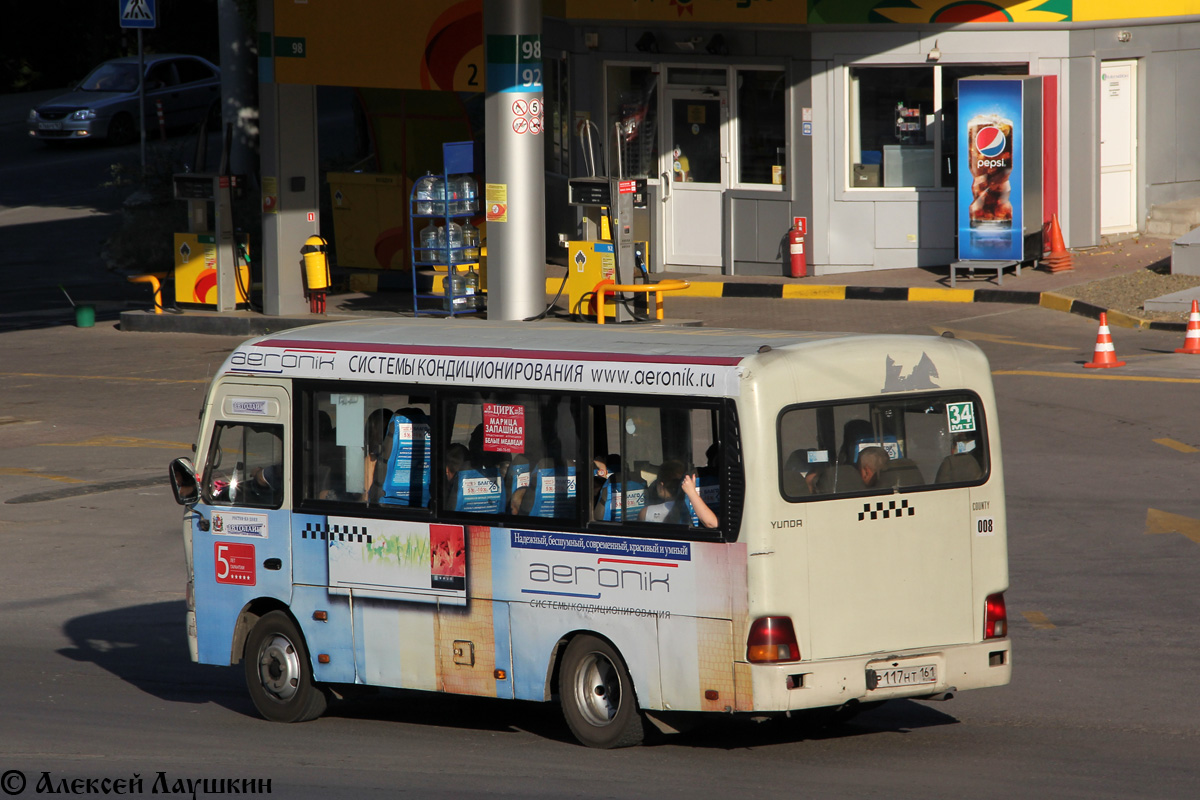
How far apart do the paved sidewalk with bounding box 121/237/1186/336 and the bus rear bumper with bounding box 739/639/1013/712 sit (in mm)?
13645

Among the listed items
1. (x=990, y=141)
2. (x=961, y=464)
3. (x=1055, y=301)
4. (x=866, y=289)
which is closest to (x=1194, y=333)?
(x=1055, y=301)

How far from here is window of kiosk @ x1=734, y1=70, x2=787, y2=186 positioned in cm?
2372

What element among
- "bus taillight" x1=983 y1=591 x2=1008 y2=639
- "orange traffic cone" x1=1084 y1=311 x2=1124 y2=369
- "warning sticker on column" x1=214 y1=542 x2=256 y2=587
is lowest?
"bus taillight" x1=983 y1=591 x2=1008 y2=639

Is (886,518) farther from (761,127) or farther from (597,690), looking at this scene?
(761,127)

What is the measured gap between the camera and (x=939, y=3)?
2233 cm

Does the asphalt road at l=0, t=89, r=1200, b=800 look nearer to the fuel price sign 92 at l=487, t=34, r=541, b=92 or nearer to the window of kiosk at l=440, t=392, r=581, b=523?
the window of kiosk at l=440, t=392, r=581, b=523

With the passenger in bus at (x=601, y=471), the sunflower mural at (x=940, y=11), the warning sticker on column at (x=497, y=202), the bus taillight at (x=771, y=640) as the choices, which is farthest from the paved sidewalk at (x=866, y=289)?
the bus taillight at (x=771, y=640)

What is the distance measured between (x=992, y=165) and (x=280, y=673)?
15283 millimetres

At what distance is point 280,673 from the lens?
8.82 meters

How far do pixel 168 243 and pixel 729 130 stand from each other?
10.6m

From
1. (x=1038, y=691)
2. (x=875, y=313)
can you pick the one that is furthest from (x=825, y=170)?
(x=1038, y=691)

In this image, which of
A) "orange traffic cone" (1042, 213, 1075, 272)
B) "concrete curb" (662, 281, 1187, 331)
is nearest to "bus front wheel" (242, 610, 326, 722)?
"concrete curb" (662, 281, 1187, 331)

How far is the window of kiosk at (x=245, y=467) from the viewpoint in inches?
343

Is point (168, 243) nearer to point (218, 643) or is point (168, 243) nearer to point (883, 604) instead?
point (218, 643)
